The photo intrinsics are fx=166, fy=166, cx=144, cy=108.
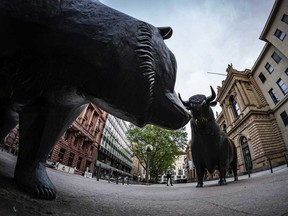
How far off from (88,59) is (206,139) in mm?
Answer: 3822

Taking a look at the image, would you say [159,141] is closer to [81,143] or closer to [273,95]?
[81,143]

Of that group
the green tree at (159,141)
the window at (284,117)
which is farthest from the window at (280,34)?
the green tree at (159,141)

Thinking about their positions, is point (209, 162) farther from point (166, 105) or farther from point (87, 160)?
point (87, 160)

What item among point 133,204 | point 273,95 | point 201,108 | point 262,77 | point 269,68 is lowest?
point 133,204

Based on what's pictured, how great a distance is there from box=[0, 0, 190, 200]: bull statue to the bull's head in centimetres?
292

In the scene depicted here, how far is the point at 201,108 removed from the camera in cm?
372

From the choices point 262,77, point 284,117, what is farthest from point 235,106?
point 284,117

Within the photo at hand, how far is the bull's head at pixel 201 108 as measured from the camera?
147 inches

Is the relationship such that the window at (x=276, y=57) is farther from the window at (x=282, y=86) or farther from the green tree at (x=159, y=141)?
the green tree at (x=159, y=141)

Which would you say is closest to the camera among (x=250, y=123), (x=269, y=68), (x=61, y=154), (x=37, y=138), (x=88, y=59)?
(x=88, y=59)

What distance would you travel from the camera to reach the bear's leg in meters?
1.09

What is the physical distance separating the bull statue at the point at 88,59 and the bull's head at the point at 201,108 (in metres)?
2.92

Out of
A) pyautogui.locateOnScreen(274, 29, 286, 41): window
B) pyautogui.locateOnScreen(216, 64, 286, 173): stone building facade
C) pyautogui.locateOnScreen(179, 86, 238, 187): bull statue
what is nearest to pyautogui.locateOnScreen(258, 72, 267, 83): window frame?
pyautogui.locateOnScreen(216, 64, 286, 173): stone building facade

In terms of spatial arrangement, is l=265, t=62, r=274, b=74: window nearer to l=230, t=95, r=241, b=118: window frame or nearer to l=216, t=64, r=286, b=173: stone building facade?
l=216, t=64, r=286, b=173: stone building facade
